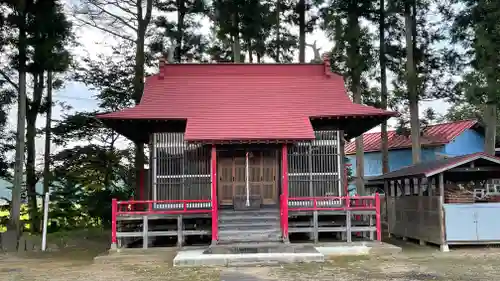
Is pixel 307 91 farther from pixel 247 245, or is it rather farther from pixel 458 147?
pixel 458 147

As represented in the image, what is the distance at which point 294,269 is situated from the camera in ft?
31.6

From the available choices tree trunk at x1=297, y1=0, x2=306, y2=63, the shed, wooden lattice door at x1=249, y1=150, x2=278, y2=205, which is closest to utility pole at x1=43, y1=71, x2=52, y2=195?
wooden lattice door at x1=249, y1=150, x2=278, y2=205

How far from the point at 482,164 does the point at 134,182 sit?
44.4 ft

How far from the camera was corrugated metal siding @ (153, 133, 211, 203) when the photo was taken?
43.5ft

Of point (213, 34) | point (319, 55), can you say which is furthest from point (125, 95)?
point (319, 55)

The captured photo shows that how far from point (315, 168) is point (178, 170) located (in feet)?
13.2

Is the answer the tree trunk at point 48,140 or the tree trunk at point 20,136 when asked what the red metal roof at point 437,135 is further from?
the tree trunk at point 20,136

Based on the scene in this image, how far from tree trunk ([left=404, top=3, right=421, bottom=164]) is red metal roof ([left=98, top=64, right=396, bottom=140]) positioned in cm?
457

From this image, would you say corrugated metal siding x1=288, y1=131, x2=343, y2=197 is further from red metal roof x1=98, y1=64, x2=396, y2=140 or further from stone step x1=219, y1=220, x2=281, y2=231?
stone step x1=219, y1=220, x2=281, y2=231

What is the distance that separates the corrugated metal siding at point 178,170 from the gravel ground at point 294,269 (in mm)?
1980

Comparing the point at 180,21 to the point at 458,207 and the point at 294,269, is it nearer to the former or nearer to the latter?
the point at 458,207

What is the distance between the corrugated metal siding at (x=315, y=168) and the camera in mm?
13430

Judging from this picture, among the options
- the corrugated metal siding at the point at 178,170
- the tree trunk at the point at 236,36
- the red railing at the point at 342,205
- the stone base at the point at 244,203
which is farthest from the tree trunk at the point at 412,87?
the corrugated metal siding at the point at 178,170

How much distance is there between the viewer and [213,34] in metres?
23.4
